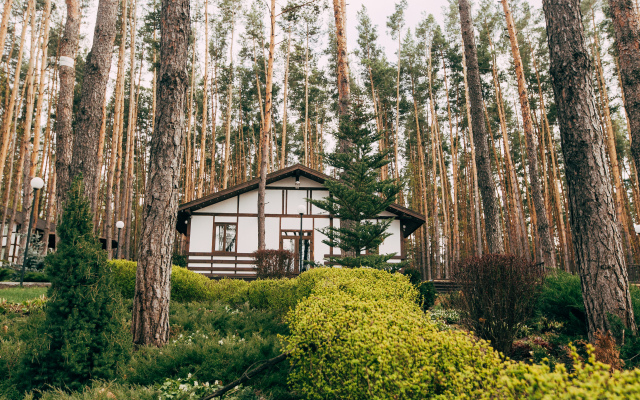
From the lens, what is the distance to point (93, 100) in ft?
19.6

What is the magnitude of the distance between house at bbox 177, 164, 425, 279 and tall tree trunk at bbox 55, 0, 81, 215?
26.1ft

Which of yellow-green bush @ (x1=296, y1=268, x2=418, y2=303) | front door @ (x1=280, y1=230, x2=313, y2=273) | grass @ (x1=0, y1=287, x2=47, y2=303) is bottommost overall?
grass @ (x1=0, y1=287, x2=47, y2=303)

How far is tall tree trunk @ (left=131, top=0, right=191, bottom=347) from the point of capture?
4.42m

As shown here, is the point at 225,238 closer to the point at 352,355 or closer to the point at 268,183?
the point at 268,183

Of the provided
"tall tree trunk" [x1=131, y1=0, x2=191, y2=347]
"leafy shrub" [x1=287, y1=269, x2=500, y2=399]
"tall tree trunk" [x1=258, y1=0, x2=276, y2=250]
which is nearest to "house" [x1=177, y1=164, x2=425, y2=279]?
"tall tree trunk" [x1=258, y1=0, x2=276, y2=250]

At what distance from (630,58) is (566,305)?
4.17m

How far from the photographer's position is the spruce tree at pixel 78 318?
10.3ft

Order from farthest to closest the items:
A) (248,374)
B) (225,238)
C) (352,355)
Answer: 1. (225,238)
2. (248,374)
3. (352,355)

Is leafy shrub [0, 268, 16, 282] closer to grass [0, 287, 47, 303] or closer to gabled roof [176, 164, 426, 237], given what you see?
grass [0, 287, 47, 303]

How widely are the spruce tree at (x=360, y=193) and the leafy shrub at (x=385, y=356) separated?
5.44 metres

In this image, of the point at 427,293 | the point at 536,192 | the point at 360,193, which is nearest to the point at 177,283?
the point at 360,193

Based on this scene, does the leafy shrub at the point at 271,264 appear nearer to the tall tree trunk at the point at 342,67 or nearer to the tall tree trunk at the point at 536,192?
the tall tree trunk at the point at 342,67

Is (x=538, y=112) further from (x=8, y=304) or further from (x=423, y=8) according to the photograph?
(x=8, y=304)

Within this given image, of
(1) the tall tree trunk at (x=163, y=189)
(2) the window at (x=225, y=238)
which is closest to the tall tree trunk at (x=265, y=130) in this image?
(2) the window at (x=225, y=238)
